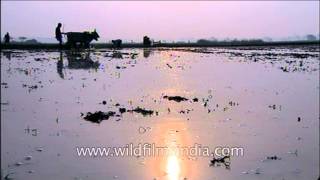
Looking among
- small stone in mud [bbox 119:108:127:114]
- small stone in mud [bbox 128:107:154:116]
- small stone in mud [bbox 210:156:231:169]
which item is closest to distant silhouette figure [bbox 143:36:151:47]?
small stone in mud [bbox 128:107:154:116]

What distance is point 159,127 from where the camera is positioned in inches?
493

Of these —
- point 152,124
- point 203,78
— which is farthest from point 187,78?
point 152,124

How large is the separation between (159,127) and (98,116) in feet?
6.00

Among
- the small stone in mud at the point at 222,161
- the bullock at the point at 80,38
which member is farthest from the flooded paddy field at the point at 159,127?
the bullock at the point at 80,38

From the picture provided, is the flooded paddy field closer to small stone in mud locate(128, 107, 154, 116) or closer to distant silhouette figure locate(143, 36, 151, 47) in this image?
small stone in mud locate(128, 107, 154, 116)

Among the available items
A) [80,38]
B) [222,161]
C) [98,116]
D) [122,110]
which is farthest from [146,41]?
[222,161]

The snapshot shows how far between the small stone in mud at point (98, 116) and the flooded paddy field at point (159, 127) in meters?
0.03

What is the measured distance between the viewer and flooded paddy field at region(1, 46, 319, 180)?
9.12 metres

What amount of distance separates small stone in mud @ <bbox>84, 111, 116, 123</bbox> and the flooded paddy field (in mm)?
30

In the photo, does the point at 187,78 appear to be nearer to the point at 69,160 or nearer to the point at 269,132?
the point at 269,132

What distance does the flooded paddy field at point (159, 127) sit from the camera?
9.12 m

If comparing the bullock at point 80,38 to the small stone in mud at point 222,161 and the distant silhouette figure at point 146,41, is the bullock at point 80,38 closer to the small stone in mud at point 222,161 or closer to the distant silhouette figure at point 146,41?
the distant silhouette figure at point 146,41

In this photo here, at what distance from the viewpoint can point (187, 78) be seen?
2462 centimetres

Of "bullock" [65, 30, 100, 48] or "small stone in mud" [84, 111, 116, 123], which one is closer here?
"small stone in mud" [84, 111, 116, 123]
